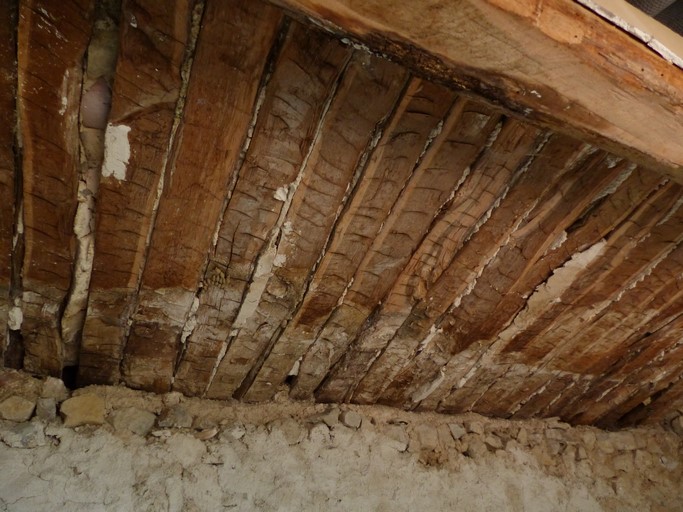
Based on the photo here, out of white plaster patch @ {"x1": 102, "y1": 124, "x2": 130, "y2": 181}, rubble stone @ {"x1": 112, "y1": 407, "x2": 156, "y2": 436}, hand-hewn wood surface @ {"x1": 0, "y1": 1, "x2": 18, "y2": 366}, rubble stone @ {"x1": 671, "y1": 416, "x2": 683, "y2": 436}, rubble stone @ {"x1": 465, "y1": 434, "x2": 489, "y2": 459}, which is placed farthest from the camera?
rubble stone @ {"x1": 671, "y1": 416, "x2": 683, "y2": 436}

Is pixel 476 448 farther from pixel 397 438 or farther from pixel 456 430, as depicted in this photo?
pixel 397 438

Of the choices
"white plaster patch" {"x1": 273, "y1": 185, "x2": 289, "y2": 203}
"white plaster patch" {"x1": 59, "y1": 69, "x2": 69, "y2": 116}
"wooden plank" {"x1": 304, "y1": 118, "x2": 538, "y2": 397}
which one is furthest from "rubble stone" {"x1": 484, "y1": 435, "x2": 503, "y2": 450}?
"white plaster patch" {"x1": 59, "y1": 69, "x2": 69, "y2": 116}

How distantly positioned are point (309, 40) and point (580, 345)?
1630 mm

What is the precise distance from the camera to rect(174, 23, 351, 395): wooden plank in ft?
2.80

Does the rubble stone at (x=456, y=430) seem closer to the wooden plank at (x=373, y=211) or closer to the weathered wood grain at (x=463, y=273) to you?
the weathered wood grain at (x=463, y=273)

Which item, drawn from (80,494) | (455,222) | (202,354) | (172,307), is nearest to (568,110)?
(455,222)

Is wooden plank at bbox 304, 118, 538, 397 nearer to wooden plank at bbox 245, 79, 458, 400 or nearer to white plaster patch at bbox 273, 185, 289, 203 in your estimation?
wooden plank at bbox 245, 79, 458, 400

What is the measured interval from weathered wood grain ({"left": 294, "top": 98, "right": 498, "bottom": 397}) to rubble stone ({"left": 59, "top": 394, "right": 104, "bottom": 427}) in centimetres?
69

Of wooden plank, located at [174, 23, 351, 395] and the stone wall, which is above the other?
wooden plank, located at [174, 23, 351, 395]

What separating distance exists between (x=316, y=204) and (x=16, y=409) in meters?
1.16

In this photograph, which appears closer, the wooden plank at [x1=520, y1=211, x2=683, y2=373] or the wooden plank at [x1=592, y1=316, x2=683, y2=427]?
the wooden plank at [x1=520, y1=211, x2=683, y2=373]

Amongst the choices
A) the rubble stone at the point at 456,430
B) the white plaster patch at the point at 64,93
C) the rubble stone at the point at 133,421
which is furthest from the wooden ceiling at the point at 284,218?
the rubble stone at the point at 456,430

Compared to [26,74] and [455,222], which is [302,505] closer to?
[455,222]

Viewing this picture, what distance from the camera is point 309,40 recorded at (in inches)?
32.6
